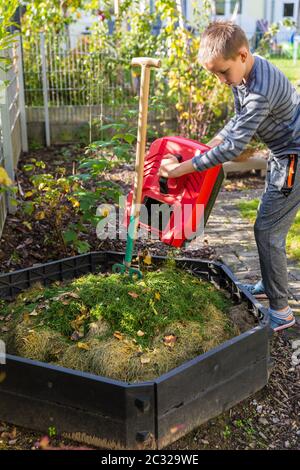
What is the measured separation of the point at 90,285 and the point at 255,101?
1286 mm

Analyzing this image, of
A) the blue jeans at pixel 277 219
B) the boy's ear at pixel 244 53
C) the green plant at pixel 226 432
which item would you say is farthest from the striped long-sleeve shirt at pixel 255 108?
the green plant at pixel 226 432

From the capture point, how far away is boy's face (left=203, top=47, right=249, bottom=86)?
2.95 m

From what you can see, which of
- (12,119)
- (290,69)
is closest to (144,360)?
(12,119)

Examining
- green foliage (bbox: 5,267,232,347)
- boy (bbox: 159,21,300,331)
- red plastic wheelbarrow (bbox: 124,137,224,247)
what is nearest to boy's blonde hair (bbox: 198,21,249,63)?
boy (bbox: 159,21,300,331)

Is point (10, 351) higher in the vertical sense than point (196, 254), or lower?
higher

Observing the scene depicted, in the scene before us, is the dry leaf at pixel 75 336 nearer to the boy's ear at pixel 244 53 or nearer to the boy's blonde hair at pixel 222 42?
the boy's blonde hair at pixel 222 42

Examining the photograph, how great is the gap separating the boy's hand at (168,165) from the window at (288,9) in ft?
88.0

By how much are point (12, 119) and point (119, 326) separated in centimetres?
474

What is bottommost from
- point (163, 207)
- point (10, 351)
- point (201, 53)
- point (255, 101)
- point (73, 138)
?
point (73, 138)

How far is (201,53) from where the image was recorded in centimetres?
297

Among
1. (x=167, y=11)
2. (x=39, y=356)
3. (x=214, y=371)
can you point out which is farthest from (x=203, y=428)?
(x=167, y=11)

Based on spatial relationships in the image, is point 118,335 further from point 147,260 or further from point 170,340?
point 147,260

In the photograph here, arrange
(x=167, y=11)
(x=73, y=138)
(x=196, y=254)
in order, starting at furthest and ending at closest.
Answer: (x=73, y=138) → (x=167, y=11) → (x=196, y=254)

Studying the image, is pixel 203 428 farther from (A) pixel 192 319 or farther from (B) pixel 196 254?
(B) pixel 196 254
